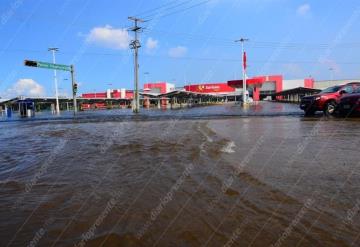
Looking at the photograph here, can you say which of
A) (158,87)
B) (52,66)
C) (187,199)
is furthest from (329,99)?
(158,87)

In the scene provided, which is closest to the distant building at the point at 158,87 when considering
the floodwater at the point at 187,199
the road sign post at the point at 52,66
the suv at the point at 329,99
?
the road sign post at the point at 52,66

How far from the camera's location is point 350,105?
640 inches

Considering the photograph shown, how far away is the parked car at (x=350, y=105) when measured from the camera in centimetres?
1603

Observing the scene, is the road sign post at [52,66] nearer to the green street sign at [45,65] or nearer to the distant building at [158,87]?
the green street sign at [45,65]

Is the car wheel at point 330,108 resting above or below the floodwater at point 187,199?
above

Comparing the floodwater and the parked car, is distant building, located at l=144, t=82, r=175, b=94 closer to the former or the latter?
the parked car

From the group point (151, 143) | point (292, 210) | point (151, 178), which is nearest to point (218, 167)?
point (151, 178)

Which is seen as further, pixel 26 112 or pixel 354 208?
pixel 26 112

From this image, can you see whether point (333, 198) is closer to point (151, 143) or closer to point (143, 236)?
point (143, 236)

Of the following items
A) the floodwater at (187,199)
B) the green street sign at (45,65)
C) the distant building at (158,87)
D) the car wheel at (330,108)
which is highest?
the green street sign at (45,65)

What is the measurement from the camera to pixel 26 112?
43.5 meters

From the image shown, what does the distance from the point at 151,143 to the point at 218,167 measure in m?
4.06

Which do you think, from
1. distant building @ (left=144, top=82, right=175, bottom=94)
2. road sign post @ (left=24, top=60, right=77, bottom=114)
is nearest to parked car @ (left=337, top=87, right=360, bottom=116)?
road sign post @ (left=24, top=60, right=77, bottom=114)

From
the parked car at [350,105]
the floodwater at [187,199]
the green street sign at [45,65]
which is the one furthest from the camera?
the green street sign at [45,65]
